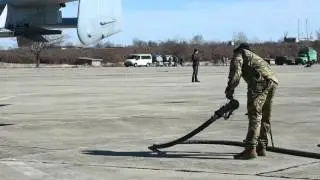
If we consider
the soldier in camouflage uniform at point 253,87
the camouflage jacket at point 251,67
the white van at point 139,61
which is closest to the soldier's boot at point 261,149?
the soldier in camouflage uniform at point 253,87

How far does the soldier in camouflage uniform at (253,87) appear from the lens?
9258mm

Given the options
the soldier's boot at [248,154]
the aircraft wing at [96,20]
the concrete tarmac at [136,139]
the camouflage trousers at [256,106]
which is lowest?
the concrete tarmac at [136,139]

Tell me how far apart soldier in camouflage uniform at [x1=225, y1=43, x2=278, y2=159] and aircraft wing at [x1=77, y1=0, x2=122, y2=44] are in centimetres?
613

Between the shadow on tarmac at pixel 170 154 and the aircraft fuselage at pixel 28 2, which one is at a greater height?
A: the aircraft fuselage at pixel 28 2

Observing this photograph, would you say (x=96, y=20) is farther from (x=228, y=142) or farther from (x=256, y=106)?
(x=256, y=106)

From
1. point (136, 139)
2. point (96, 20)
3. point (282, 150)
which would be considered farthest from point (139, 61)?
point (282, 150)

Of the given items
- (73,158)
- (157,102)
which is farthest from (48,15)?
(73,158)

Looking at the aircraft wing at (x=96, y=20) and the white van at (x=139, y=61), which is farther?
the white van at (x=139, y=61)

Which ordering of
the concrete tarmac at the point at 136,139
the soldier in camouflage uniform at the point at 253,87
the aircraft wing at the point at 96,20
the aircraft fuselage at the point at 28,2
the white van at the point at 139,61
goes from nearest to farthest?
the concrete tarmac at the point at 136,139 < the soldier in camouflage uniform at the point at 253,87 < the aircraft wing at the point at 96,20 < the aircraft fuselage at the point at 28,2 < the white van at the point at 139,61

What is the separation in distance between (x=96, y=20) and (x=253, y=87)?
6.84 metres

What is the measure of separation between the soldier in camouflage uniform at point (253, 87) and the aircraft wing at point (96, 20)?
6.13 meters

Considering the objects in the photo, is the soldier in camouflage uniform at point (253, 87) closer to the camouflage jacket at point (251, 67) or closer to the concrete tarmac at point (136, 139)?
the camouflage jacket at point (251, 67)

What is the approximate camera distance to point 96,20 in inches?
608

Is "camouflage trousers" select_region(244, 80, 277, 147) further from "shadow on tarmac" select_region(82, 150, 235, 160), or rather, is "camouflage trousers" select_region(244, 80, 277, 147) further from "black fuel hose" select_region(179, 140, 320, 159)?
"shadow on tarmac" select_region(82, 150, 235, 160)
